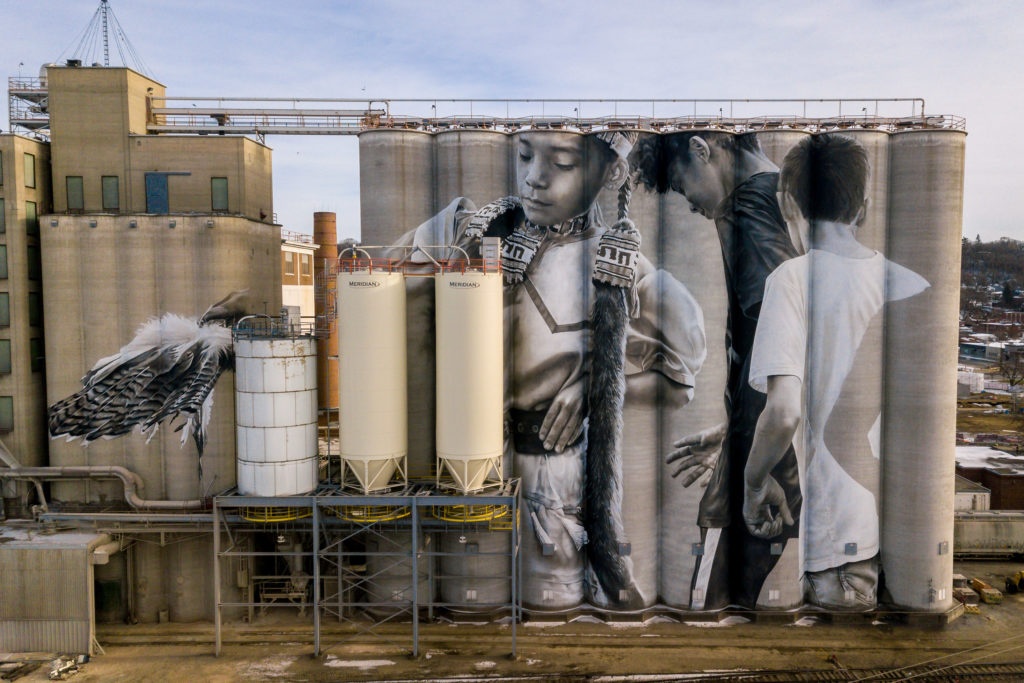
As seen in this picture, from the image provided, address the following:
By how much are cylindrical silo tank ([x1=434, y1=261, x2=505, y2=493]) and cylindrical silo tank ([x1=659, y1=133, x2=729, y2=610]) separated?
7.06 m

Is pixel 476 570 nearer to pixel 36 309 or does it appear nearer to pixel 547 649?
pixel 547 649

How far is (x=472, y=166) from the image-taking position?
27234 millimetres

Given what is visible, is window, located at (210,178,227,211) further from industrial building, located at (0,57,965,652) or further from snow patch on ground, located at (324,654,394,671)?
snow patch on ground, located at (324,654,394,671)

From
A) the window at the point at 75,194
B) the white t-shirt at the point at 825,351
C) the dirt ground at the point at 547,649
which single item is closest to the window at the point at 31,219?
the window at the point at 75,194

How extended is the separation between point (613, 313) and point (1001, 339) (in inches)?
5650

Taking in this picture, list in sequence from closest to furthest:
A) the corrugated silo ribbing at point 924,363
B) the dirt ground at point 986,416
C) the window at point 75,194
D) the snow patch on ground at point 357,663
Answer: the snow patch on ground at point 357,663, the corrugated silo ribbing at point 924,363, the window at point 75,194, the dirt ground at point 986,416

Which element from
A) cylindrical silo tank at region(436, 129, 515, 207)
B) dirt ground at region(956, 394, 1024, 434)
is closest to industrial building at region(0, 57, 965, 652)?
cylindrical silo tank at region(436, 129, 515, 207)

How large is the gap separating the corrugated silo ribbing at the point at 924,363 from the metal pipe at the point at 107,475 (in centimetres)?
2933

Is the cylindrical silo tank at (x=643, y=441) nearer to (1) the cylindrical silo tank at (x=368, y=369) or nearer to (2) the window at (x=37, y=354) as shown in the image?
(1) the cylindrical silo tank at (x=368, y=369)

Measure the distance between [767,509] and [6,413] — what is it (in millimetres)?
32188

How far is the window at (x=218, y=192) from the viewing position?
95.2ft

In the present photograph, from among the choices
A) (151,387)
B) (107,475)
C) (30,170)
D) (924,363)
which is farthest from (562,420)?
(30,170)

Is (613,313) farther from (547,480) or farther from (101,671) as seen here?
(101,671)

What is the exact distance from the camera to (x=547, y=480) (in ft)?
89.2
